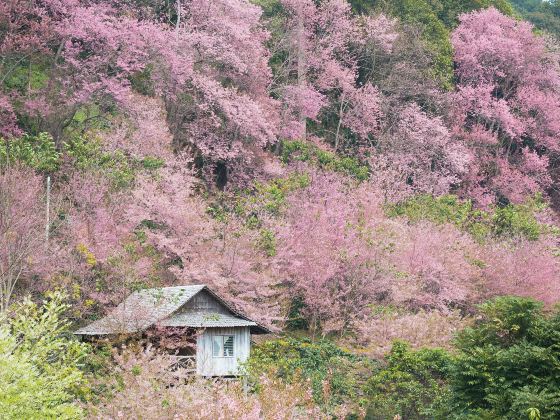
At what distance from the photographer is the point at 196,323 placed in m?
26.4

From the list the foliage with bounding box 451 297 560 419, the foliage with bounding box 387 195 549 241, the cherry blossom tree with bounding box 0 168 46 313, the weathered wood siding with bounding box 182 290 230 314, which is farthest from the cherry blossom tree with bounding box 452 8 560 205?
the foliage with bounding box 451 297 560 419

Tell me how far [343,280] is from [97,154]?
408 inches

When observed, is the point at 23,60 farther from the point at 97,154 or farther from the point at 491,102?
the point at 491,102

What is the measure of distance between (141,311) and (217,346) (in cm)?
390

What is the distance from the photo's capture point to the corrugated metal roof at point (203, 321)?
26000 mm

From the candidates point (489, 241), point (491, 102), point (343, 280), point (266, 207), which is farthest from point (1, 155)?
point (491, 102)

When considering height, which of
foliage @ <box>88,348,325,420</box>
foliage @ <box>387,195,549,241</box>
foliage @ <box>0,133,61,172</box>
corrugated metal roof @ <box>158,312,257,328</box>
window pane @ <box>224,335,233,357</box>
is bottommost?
window pane @ <box>224,335,233,357</box>

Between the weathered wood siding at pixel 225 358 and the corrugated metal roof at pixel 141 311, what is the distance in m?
1.87

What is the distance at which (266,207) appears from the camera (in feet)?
114

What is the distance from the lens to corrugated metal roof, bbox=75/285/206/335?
24.7 m

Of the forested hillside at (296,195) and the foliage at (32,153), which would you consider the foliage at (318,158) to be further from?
the foliage at (32,153)

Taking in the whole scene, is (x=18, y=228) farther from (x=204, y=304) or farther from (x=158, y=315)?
(x=204, y=304)

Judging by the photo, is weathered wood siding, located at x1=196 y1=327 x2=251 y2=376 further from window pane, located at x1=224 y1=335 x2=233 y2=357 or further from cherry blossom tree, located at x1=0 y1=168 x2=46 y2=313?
cherry blossom tree, located at x1=0 y1=168 x2=46 y2=313

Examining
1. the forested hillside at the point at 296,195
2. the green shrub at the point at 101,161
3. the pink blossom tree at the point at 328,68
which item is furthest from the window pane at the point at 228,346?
the pink blossom tree at the point at 328,68
